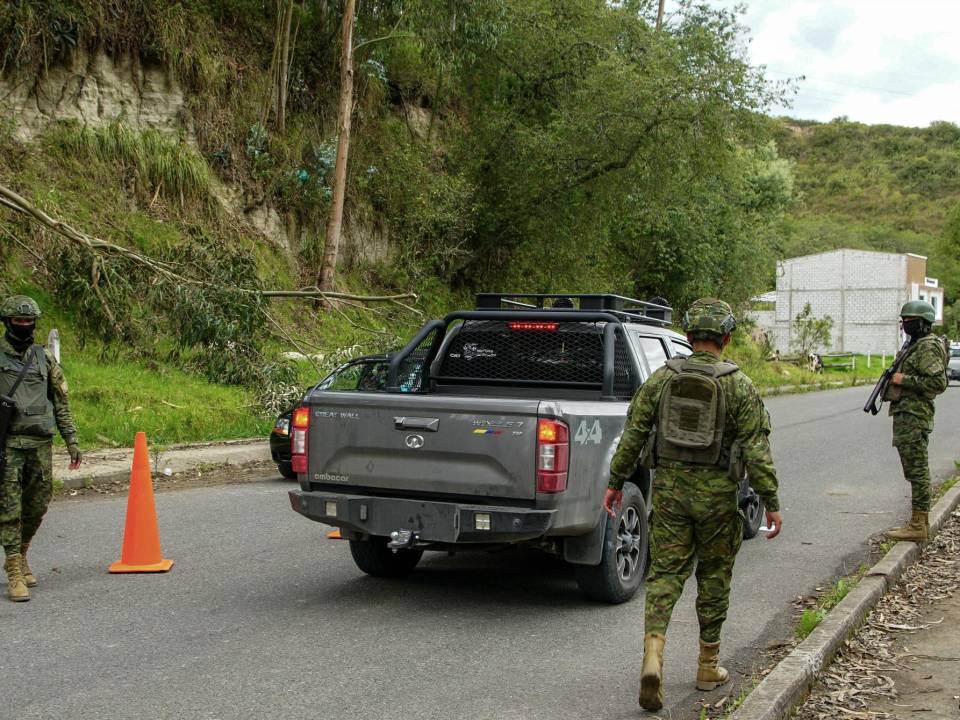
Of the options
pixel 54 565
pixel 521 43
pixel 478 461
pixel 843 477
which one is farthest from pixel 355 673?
pixel 521 43

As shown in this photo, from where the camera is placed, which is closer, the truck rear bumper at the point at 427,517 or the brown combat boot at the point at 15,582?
the truck rear bumper at the point at 427,517

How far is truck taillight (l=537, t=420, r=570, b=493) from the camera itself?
5.84 metres

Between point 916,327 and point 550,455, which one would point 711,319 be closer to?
point 550,455

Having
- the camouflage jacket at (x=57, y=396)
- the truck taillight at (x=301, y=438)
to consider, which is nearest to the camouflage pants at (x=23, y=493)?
the camouflage jacket at (x=57, y=396)

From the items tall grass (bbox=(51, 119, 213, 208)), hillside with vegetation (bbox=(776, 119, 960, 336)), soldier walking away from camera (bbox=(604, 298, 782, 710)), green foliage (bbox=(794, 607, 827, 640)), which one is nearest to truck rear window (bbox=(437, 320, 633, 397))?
green foliage (bbox=(794, 607, 827, 640))

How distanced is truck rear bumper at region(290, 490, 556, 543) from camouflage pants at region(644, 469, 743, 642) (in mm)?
1196

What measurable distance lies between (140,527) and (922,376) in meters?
6.12

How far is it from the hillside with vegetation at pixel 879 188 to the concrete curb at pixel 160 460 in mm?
95537

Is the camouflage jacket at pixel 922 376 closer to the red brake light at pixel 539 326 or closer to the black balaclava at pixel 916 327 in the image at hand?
the black balaclava at pixel 916 327

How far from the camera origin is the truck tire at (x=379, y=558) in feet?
23.2

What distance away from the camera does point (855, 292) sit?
77.6 meters

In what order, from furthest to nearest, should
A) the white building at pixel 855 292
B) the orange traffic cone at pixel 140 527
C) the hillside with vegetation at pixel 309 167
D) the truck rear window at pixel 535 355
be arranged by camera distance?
the white building at pixel 855 292 → the hillside with vegetation at pixel 309 167 → the orange traffic cone at pixel 140 527 → the truck rear window at pixel 535 355

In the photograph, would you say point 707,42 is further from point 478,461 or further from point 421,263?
point 478,461

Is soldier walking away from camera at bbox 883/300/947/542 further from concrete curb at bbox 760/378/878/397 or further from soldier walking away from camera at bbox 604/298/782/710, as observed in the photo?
concrete curb at bbox 760/378/878/397
